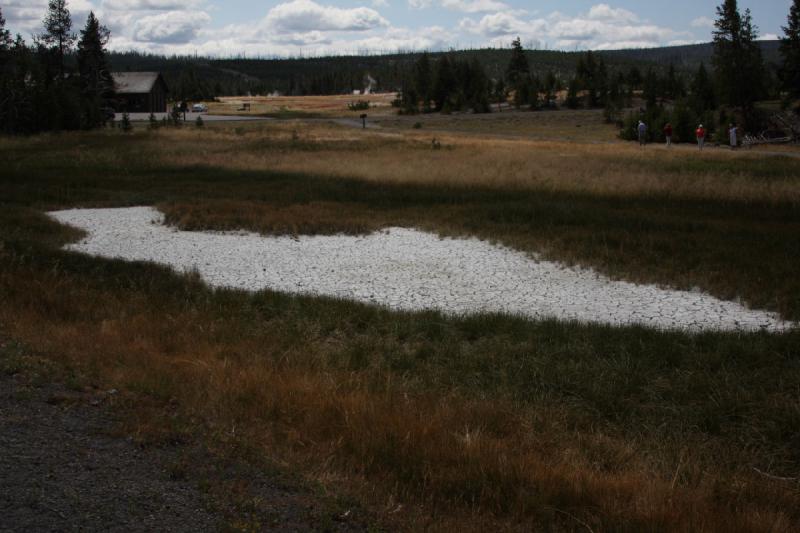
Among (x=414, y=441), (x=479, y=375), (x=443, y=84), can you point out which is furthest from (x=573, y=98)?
(x=414, y=441)

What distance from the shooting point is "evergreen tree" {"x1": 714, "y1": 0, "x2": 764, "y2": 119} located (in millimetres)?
64188

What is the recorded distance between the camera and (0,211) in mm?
20172

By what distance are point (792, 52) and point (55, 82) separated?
221 feet

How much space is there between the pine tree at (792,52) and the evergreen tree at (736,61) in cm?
216

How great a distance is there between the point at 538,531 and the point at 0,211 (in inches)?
792

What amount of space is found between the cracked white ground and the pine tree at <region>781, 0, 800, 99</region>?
200 feet

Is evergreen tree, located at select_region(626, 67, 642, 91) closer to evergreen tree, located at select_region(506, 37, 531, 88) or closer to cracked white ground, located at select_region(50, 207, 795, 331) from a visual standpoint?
evergreen tree, located at select_region(506, 37, 531, 88)

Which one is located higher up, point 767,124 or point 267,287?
point 767,124

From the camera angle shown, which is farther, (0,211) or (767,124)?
(767,124)

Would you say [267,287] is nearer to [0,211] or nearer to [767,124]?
[0,211]

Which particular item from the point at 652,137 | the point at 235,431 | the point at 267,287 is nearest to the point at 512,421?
the point at 235,431

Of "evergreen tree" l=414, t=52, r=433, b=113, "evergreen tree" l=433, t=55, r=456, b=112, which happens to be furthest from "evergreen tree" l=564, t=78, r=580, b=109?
Answer: "evergreen tree" l=414, t=52, r=433, b=113

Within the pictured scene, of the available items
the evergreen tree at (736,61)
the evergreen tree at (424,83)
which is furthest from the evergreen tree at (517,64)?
the evergreen tree at (736,61)

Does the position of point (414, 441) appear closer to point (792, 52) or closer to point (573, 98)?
point (792, 52)
